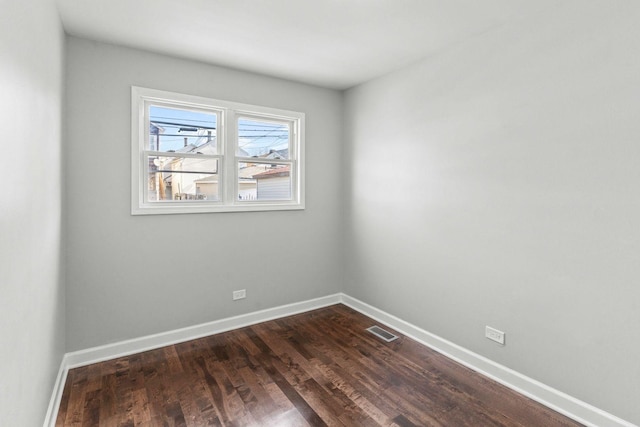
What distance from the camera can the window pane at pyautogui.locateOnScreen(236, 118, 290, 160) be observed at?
140 inches

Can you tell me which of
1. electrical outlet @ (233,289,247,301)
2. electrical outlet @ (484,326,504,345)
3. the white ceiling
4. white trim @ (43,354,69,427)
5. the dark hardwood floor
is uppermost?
the white ceiling

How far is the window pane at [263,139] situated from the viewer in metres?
3.55

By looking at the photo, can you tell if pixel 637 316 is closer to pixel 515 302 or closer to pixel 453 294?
pixel 515 302

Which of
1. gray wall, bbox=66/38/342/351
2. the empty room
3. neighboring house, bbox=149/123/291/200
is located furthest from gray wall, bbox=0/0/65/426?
neighboring house, bbox=149/123/291/200

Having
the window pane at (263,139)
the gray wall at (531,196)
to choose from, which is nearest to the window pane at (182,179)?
the window pane at (263,139)

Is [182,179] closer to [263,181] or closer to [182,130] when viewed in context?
[182,130]

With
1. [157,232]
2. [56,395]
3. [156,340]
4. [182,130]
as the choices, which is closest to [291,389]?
[156,340]

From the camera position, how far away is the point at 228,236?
340 centimetres

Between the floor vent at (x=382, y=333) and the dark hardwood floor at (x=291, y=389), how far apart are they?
10 centimetres

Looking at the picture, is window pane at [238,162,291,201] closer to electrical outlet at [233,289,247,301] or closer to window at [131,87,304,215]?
window at [131,87,304,215]

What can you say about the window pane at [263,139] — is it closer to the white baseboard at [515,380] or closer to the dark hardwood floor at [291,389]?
the dark hardwood floor at [291,389]

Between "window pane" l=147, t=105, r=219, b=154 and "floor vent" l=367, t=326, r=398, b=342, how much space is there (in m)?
2.43

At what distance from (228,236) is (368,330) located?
5.69 ft

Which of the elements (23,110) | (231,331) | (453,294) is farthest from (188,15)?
(453,294)
